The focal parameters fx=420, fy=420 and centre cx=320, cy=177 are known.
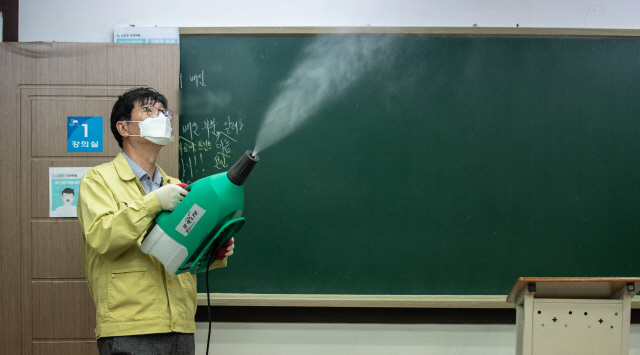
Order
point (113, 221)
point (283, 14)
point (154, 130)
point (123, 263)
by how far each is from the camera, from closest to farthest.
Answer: point (113, 221) → point (123, 263) → point (154, 130) → point (283, 14)

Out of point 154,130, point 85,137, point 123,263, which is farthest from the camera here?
point 85,137

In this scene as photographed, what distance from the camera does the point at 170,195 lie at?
127cm

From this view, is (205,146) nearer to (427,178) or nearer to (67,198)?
(67,198)

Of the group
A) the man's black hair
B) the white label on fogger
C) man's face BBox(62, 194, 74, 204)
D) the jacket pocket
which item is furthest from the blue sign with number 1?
the white label on fogger

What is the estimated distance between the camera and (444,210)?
2.20 meters

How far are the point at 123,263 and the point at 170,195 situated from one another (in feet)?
0.94

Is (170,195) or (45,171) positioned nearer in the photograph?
(170,195)

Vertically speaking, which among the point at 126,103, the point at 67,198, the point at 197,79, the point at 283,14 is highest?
the point at 283,14

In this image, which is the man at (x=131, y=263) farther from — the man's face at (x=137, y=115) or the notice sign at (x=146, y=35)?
the notice sign at (x=146, y=35)

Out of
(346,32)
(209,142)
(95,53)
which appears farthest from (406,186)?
(95,53)

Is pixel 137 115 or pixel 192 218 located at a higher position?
pixel 137 115

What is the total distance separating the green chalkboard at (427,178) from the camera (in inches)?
86.2

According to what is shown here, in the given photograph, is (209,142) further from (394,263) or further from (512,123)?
(512,123)

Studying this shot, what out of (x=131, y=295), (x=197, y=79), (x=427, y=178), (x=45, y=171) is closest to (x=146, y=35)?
(x=197, y=79)
